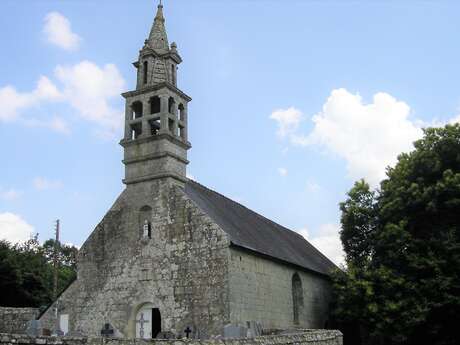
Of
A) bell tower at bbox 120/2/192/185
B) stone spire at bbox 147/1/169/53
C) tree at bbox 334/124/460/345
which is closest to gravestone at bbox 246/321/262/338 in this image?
tree at bbox 334/124/460/345

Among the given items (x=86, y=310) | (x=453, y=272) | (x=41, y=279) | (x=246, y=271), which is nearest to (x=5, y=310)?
(x=86, y=310)

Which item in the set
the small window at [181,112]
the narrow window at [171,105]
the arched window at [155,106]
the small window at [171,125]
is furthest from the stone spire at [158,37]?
the small window at [171,125]

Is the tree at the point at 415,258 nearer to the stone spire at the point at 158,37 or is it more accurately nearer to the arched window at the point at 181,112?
the arched window at the point at 181,112

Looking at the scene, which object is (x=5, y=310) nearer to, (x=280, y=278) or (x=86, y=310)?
(x=86, y=310)

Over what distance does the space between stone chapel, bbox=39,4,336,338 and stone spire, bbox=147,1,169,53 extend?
48 mm

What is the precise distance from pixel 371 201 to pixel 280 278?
23.4 feet

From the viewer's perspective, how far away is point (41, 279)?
33438mm

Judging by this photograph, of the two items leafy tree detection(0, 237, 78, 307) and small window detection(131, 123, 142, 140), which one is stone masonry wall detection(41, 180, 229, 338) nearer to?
small window detection(131, 123, 142, 140)

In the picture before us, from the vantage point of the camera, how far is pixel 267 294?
22797 millimetres

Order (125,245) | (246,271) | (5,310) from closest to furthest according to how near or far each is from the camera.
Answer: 1. (246,271)
2. (125,245)
3. (5,310)

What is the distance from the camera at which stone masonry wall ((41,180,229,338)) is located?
20.3m

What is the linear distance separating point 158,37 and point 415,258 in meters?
15.6

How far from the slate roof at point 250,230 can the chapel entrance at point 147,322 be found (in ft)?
15.1

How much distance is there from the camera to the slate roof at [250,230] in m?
22.6
